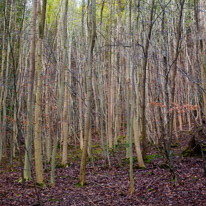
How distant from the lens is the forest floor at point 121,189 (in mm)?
3857

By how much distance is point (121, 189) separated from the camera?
182 inches

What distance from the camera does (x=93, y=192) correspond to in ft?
15.3

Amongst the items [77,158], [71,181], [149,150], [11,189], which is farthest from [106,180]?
[77,158]

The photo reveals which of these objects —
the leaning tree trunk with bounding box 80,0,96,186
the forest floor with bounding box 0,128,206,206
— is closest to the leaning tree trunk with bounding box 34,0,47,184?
the forest floor with bounding box 0,128,206,206

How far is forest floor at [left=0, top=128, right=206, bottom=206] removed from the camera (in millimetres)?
3857

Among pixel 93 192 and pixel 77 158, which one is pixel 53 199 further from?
pixel 77 158

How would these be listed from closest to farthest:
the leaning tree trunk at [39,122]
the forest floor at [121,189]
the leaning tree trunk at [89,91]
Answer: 1. the forest floor at [121,189]
2. the leaning tree trunk at [89,91]
3. the leaning tree trunk at [39,122]

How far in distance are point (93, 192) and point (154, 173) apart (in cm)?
152

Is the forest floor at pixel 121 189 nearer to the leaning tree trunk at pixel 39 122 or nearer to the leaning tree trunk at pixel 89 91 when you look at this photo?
the leaning tree trunk at pixel 39 122

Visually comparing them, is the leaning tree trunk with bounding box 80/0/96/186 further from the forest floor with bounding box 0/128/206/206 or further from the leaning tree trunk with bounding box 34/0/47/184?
the leaning tree trunk with bounding box 34/0/47/184

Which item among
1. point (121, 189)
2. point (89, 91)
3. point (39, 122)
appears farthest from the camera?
point (39, 122)

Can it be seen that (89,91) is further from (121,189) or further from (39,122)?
(121,189)

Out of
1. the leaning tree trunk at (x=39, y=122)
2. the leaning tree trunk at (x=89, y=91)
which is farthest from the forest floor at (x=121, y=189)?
the leaning tree trunk at (x=89, y=91)

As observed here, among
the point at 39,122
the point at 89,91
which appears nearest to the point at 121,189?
the point at 89,91
